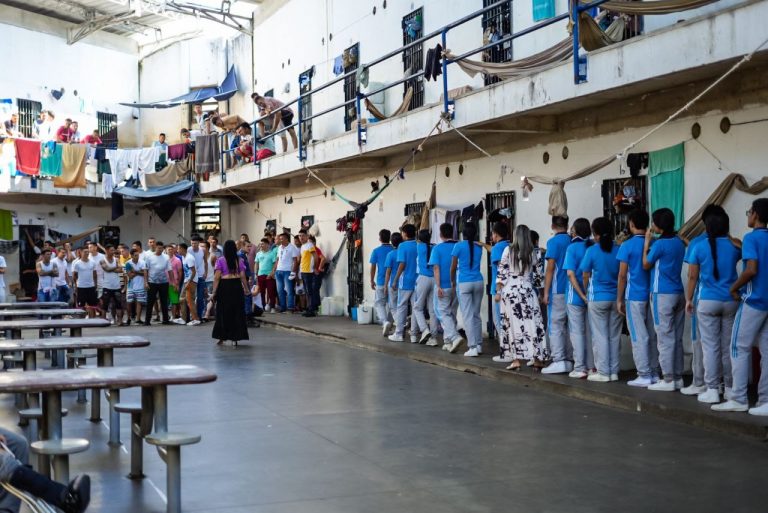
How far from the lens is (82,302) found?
1956cm

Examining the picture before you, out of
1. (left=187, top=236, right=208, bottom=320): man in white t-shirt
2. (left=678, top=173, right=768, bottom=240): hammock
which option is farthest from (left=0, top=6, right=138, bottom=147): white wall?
(left=678, top=173, right=768, bottom=240): hammock

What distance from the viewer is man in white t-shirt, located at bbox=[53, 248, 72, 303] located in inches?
805

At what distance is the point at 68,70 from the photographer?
97.0ft

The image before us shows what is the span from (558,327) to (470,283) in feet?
6.27

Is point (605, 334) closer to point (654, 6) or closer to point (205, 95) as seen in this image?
point (654, 6)

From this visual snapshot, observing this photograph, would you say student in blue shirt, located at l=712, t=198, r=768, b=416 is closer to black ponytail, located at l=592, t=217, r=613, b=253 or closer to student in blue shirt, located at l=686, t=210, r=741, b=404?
student in blue shirt, located at l=686, t=210, r=741, b=404

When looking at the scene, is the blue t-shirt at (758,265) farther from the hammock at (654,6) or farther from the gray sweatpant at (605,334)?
the hammock at (654,6)

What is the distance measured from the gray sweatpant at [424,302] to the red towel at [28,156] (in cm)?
1531

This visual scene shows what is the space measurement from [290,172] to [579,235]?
1138 centimetres

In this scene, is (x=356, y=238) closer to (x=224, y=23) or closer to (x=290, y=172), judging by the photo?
(x=290, y=172)

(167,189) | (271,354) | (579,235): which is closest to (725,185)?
(579,235)

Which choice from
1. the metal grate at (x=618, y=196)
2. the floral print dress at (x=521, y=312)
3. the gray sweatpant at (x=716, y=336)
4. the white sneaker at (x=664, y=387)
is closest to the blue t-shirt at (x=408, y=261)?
the floral print dress at (x=521, y=312)

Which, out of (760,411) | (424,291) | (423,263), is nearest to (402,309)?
(424,291)

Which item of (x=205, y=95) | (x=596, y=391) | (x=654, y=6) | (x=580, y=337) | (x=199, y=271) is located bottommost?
(x=596, y=391)
